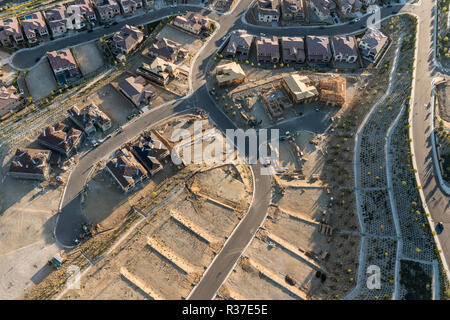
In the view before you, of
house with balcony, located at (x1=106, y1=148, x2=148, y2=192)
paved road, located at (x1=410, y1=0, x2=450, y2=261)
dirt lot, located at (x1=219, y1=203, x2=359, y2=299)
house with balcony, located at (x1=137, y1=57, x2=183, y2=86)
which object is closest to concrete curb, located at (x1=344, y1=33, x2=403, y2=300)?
dirt lot, located at (x1=219, y1=203, x2=359, y2=299)

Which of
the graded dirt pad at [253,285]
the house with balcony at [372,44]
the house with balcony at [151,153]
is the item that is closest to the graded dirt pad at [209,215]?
the graded dirt pad at [253,285]

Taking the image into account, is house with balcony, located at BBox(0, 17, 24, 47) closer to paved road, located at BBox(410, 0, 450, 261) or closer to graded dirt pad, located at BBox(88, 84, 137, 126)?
graded dirt pad, located at BBox(88, 84, 137, 126)

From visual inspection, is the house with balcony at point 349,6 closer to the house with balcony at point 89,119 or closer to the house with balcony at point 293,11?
the house with balcony at point 293,11

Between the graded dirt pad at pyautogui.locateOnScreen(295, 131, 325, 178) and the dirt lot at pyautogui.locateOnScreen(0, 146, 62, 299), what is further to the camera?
the graded dirt pad at pyautogui.locateOnScreen(295, 131, 325, 178)

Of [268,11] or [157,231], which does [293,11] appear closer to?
[268,11]

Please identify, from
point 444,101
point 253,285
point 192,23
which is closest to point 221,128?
point 253,285

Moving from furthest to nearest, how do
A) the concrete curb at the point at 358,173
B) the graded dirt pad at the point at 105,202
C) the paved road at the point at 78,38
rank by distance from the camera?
1. the paved road at the point at 78,38
2. the graded dirt pad at the point at 105,202
3. the concrete curb at the point at 358,173

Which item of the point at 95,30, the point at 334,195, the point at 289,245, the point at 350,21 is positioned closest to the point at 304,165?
the point at 334,195
